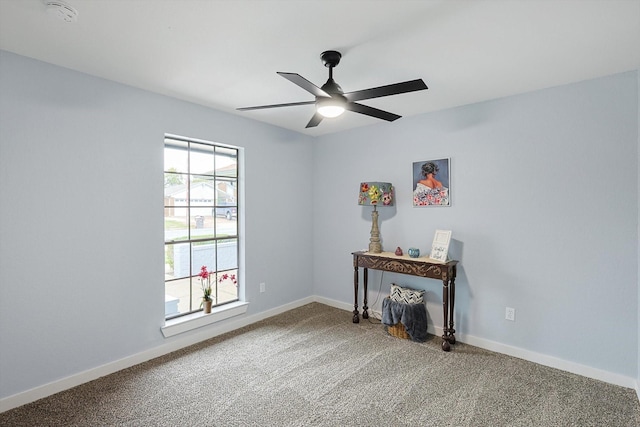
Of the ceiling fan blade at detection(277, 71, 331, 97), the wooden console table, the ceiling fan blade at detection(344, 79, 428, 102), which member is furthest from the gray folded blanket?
the ceiling fan blade at detection(277, 71, 331, 97)

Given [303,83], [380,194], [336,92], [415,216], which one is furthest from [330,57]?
[415,216]

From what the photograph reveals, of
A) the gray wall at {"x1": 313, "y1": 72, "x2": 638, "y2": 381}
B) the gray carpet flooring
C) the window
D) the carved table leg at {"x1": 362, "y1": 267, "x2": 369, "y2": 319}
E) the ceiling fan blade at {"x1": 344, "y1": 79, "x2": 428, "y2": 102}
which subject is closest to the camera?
the ceiling fan blade at {"x1": 344, "y1": 79, "x2": 428, "y2": 102}

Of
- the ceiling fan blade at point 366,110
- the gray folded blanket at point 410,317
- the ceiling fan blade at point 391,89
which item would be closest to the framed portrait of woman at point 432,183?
the gray folded blanket at point 410,317

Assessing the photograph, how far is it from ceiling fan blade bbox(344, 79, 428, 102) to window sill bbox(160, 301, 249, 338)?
8.64 ft

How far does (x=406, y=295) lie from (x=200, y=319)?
2.20 metres

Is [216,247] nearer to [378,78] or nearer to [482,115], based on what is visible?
[378,78]

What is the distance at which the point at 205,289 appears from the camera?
3.55 metres

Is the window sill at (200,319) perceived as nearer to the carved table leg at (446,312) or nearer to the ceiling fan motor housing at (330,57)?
the carved table leg at (446,312)

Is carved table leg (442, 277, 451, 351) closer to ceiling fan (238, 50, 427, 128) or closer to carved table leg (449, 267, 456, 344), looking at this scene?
carved table leg (449, 267, 456, 344)

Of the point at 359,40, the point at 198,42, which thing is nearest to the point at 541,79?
the point at 359,40

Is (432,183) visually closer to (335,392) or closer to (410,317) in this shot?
(410,317)

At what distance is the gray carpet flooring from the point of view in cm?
216

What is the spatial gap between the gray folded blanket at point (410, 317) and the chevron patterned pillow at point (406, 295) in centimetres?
7

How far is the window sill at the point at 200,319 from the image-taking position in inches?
124
